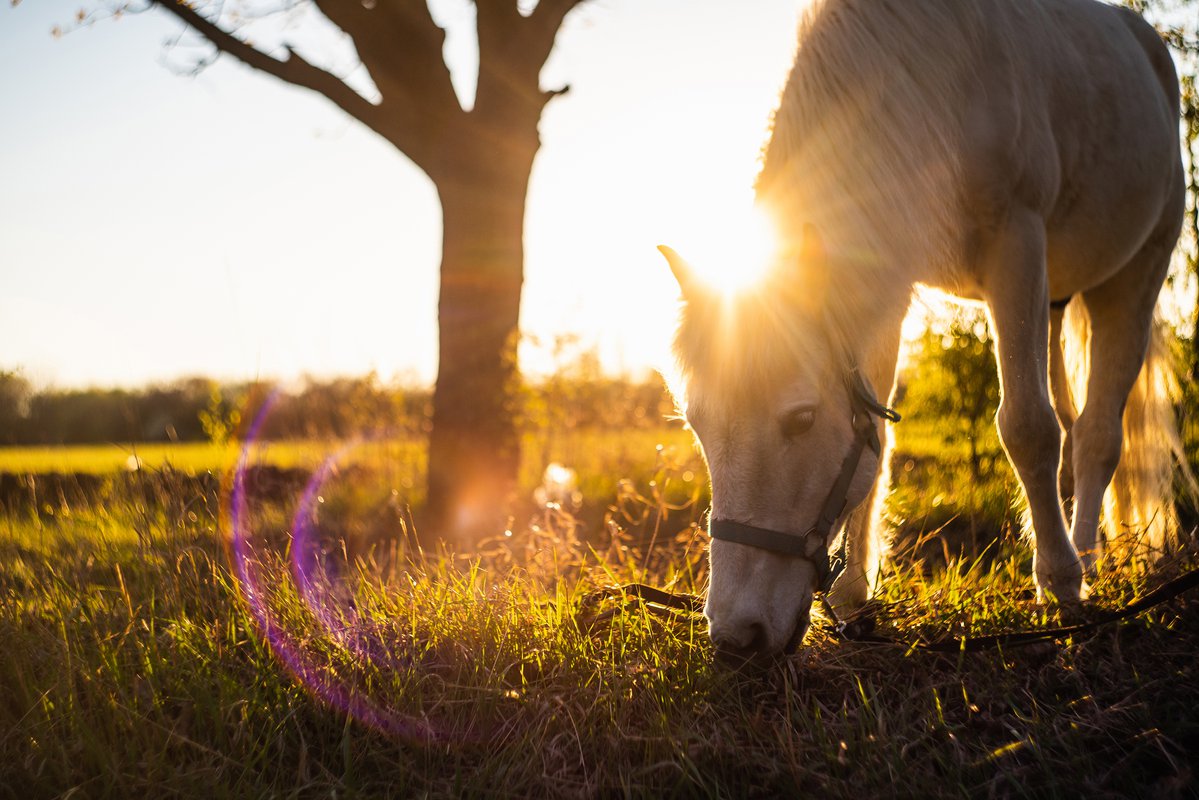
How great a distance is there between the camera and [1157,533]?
11.1 feet

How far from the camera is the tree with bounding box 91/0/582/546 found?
566cm

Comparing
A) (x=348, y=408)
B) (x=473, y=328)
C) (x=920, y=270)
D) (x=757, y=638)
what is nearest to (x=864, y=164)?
(x=920, y=270)

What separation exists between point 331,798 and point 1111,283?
4.32 meters

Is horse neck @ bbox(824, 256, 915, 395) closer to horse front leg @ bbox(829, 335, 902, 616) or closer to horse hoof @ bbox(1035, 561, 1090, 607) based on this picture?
horse front leg @ bbox(829, 335, 902, 616)

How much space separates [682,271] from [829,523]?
856mm

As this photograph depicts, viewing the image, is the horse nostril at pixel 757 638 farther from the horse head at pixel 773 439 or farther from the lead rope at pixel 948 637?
the lead rope at pixel 948 637

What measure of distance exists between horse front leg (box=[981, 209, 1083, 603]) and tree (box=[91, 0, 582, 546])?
3671 millimetres

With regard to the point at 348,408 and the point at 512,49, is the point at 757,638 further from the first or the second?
the point at 348,408

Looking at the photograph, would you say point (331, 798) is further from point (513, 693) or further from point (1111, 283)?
point (1111, 283)

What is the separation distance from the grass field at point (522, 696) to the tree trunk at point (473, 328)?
3.02m

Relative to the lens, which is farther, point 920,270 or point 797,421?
point 920,270

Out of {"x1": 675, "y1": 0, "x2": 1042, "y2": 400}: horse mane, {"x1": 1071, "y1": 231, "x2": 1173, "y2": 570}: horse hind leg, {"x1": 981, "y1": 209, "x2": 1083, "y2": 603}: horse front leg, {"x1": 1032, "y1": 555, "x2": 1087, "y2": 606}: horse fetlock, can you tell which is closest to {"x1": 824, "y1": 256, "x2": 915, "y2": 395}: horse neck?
{"x1": 675, "y1": 0, "x2": 1042, "y2": 400}: horse mane

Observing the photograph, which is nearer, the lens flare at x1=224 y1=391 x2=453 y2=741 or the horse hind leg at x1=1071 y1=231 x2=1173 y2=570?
the lens flare at x1=224 y1=391 x2=453 y2=741

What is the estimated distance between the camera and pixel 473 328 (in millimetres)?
5750
